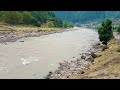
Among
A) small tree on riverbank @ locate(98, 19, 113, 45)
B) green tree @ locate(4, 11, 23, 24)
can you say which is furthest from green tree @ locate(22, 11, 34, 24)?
small tree on riverbank @ locate(98, 19, 113, 45)

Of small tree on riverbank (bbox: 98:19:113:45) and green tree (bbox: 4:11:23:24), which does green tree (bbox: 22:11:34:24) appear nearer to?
green tree (bbox: 4:11:23:24)

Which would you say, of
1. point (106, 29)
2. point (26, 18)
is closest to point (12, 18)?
point (26, 18)

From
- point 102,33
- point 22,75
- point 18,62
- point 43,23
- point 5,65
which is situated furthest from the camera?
point 43,23

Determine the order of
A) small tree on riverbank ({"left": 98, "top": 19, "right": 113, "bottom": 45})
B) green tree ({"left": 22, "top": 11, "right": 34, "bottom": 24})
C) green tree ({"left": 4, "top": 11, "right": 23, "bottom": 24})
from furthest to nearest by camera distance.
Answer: green tree ({"left": 22, "top": 11, "right": 34, "bottom": 24}) < green tree ({"left": 4, "top": 11, "right": 23, "bottom": 24}) < small tree on riverbank ({"left": 98, "top": 19, "right": 113, "bottom": 45})

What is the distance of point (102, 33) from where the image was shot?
159 ft

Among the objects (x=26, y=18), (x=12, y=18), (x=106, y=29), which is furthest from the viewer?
(x=26, y=18)

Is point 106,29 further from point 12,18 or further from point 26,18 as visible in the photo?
point 26,18

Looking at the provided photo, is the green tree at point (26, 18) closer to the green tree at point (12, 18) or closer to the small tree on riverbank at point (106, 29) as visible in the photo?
the green tree at point (12, 18)

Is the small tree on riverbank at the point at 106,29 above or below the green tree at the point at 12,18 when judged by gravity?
above

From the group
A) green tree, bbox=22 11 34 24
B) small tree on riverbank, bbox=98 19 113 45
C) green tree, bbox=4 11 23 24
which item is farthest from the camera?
green tree, bbox=22 11 34 24

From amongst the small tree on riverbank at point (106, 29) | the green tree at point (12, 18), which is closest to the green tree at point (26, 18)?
the green tree at point (12, 18)
